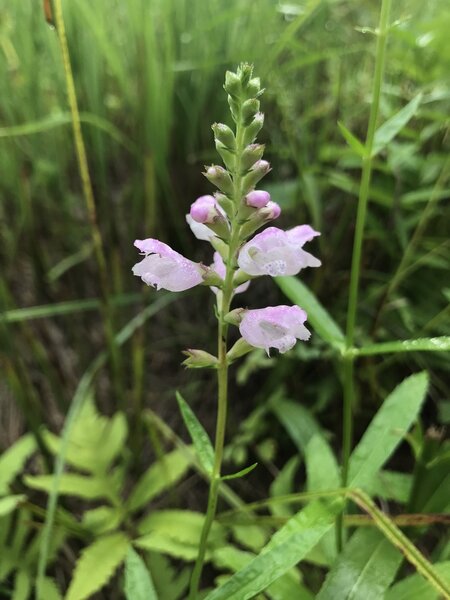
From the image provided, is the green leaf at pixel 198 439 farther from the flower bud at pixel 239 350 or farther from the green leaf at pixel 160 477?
the green leaf at pixel 160 477

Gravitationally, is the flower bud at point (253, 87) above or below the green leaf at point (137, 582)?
above

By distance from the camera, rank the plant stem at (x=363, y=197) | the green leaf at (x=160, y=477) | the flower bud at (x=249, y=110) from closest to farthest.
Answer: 1. the flower bud at (x=249, y=110)
2. the plant stem at (x=363, y=197)
3. the green leaf at (x=160, y=477)

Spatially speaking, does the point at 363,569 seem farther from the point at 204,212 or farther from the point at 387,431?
the point at 204,212

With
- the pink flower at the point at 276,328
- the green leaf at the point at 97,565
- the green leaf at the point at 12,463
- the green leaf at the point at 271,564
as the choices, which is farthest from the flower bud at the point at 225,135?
the green leaf at the point at 12,463

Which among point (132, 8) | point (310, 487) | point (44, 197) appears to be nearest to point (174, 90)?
point (132, 8)

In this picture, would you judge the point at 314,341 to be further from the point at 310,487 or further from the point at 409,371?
the point at 310,487

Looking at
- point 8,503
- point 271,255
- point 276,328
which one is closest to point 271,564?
point 276,328

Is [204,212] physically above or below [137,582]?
above
